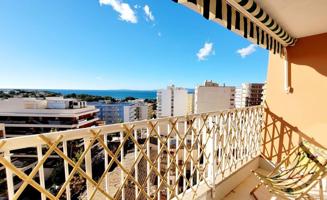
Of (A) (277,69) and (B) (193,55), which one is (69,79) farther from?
(A) (277,69)

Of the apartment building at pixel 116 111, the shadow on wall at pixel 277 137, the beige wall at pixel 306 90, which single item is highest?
the beige wall at pixel 306 90

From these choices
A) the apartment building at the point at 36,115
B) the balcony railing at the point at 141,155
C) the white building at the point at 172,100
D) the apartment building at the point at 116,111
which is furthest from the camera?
the apartment building at the point at 116,111

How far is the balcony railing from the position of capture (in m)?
1.08

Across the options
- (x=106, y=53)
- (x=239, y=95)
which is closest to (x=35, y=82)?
(x=106, y=53)

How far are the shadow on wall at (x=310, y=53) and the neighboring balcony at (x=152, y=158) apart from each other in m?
1.02

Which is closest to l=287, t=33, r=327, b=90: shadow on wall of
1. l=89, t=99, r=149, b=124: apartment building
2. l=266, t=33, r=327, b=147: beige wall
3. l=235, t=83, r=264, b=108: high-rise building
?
l=266, t=33, r=327, b=147: beige wall

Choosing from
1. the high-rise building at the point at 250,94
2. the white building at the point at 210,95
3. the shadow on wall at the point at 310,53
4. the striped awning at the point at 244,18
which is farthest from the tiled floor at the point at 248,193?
the high-rise building at the point at 250,94

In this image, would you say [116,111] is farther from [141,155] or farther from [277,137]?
[141,155]

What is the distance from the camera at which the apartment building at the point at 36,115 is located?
105ft

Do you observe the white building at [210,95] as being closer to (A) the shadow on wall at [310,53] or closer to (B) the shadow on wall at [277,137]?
(B) the shadow on wall at [277,137]

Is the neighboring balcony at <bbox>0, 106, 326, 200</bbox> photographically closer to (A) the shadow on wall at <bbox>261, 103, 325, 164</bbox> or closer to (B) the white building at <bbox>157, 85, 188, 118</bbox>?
(A) the shadow on wall at <bbox>261, 103, 325, 164</bbox>

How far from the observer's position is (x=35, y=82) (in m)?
53.9

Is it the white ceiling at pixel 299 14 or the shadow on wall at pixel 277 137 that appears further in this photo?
the shadow on wall at pixel 277 137

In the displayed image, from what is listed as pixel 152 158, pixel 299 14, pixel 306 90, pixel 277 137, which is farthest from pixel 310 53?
pixel 152 158
